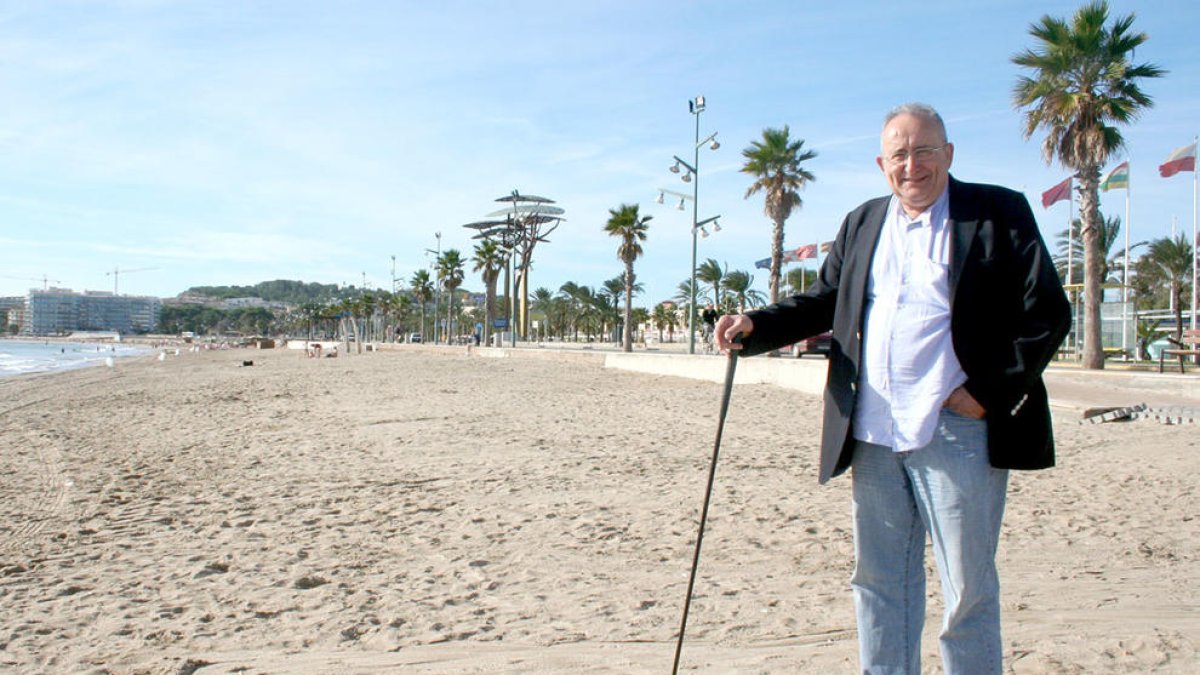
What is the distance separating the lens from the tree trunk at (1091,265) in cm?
1845

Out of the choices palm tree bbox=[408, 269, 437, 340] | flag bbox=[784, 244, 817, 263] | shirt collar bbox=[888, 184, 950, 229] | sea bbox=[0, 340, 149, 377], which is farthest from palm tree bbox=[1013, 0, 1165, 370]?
palm tree bbox=[408, 269, 437, 340]

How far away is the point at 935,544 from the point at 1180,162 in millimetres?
29809

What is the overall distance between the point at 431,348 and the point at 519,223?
1310 cm

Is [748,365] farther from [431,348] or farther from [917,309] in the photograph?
[431,348]

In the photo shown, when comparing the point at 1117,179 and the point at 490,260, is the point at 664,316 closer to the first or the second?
the point at 490,260

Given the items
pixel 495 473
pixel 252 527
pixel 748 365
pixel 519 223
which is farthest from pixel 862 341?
pixel 519 223

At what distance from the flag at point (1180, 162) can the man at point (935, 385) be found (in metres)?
29.3

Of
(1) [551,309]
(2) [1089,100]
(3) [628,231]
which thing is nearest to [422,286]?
(1) [551,309]

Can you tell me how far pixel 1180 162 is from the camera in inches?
1022

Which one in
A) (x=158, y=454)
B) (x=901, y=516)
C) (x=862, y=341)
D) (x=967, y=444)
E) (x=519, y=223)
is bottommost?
(x=158, y=454)

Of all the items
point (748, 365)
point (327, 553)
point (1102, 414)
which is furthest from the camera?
point (748, 365)

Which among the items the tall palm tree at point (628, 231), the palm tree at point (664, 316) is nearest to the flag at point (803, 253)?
the tall palm tree at point (628, 231)

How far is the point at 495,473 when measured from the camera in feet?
23.6

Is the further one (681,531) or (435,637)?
(681,531)
